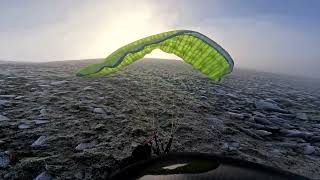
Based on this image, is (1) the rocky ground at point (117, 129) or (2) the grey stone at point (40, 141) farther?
(2) the grey stone at point (40, 141)

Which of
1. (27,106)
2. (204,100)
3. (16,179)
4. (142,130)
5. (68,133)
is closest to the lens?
(16,179)

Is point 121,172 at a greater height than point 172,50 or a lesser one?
lesser

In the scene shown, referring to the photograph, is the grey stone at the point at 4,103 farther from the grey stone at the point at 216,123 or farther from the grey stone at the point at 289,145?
the grey stone at the point at 289,145

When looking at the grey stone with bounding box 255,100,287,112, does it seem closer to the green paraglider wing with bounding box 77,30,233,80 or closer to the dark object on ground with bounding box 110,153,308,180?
the green paraglider wing with bounding box 77,30,233,80

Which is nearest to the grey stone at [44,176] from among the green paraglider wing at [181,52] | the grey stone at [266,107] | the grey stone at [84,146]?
the grey stone at [84,146]

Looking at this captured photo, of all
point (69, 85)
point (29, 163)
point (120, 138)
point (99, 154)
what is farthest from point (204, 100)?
point (29, 163)

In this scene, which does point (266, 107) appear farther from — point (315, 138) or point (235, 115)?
point (315, 138)

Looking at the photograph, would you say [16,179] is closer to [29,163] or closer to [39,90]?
[29,163]
